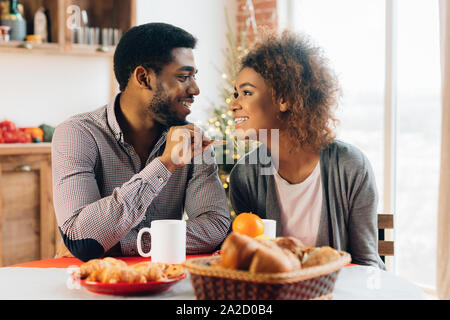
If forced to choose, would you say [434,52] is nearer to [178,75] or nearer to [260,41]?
[260,41]

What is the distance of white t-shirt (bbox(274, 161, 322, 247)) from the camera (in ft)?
5.66

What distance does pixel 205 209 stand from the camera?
174cm

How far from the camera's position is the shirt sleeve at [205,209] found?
158 centimetres

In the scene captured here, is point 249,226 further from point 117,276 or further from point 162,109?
point 162,109

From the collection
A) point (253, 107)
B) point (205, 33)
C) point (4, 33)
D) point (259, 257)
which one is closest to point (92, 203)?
point (253, 107)

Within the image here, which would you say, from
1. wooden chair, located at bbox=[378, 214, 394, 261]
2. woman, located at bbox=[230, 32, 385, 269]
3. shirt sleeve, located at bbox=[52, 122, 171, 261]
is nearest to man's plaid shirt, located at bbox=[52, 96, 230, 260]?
shirt sleeve, located at bbox=[52, 122, 171, 261]

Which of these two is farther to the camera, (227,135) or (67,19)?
(227,135)

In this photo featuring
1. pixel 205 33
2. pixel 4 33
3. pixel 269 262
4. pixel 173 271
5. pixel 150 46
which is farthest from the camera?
pixel 205 33

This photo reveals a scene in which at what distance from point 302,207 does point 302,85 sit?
1.35 feet

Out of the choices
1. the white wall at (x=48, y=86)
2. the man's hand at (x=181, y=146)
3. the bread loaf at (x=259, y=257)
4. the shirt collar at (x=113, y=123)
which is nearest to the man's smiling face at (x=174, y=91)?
the shirt collar at (x=113, y=123)

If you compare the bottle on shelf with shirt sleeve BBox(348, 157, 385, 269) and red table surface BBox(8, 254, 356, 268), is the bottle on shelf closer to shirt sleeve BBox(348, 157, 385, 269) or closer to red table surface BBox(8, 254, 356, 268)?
red table surface BBox(8, 254, 356, 268)

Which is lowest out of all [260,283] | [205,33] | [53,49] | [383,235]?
[383,235]
